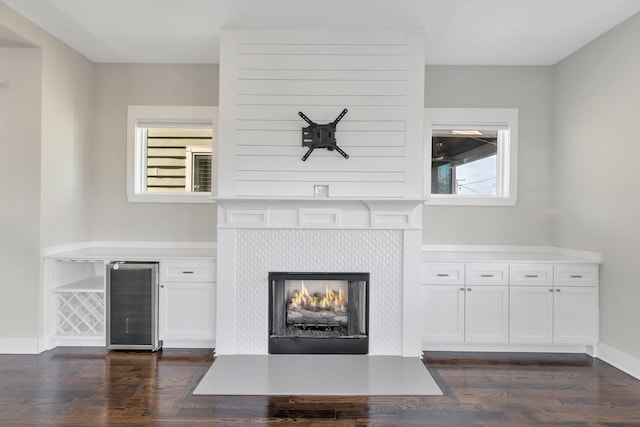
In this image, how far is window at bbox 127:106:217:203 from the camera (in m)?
4.57

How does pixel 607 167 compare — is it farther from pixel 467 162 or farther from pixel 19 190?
pixel 19 190

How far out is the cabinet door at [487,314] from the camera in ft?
12.8

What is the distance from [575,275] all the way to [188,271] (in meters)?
3.55

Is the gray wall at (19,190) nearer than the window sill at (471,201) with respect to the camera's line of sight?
Yes

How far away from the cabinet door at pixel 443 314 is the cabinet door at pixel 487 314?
2.5 inches

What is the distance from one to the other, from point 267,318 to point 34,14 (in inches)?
126

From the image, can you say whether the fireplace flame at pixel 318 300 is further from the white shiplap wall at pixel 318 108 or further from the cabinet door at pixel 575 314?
the cabinet door at pixel 575 314

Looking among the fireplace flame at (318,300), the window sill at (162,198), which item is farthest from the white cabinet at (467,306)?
the window sill at (162,198)

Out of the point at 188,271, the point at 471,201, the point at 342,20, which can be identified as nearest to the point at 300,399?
the point at 188,271

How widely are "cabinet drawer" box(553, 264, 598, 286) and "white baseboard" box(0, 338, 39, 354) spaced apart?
4.75 m

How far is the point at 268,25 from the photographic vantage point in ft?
12.1

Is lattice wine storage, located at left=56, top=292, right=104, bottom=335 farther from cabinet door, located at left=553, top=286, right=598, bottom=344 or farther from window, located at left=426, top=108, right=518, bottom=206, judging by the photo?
cabinet door, located at left=553, top=286, right=598, bottom=344

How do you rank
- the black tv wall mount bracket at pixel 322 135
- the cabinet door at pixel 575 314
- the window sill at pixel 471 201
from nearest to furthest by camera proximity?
the black tv wall mount bracket at pixel 322 135, the cabinet door at pixel 575 314, the window sill at pixel 471 201

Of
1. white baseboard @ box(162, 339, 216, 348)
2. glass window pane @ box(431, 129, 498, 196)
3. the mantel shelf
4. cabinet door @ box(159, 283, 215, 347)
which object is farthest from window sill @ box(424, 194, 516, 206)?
the mantel shelf
